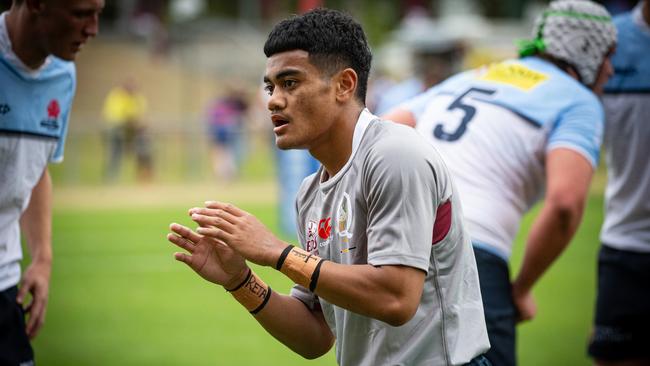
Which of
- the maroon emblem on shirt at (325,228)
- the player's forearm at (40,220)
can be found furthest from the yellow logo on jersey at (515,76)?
the player's forearm at (40,220)

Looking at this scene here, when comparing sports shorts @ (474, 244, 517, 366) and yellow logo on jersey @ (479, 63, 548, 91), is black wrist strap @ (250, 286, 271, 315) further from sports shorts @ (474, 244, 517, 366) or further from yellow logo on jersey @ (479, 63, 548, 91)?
yellow logo on jersey @ (479, 63, 548, 91)

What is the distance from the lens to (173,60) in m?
46.6

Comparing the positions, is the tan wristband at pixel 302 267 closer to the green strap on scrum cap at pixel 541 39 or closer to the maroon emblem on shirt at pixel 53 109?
the maroon emblem on shirt at pixel 53 109

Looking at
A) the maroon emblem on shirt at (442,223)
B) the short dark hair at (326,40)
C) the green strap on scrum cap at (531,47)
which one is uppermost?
the short dark hair at (326,40)

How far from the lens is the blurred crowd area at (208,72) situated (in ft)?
85.1

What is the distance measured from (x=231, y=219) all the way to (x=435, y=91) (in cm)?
214

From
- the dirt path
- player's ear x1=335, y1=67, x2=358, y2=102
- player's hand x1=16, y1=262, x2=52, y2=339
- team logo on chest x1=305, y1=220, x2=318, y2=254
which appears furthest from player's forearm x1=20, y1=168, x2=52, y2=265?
the dirt path

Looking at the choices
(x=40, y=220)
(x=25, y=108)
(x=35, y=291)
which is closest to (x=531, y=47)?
(x=25, y=108)

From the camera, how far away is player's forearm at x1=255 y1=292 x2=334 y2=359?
3.80m

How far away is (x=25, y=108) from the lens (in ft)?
14.8

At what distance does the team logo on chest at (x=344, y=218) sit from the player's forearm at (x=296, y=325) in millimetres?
525

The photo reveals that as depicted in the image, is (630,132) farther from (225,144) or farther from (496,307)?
(225,144)

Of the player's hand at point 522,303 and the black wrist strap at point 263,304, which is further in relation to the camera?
the player's hand at point 522,303

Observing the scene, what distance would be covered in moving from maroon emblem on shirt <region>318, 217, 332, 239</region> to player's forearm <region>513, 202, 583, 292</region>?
1.32 metres
